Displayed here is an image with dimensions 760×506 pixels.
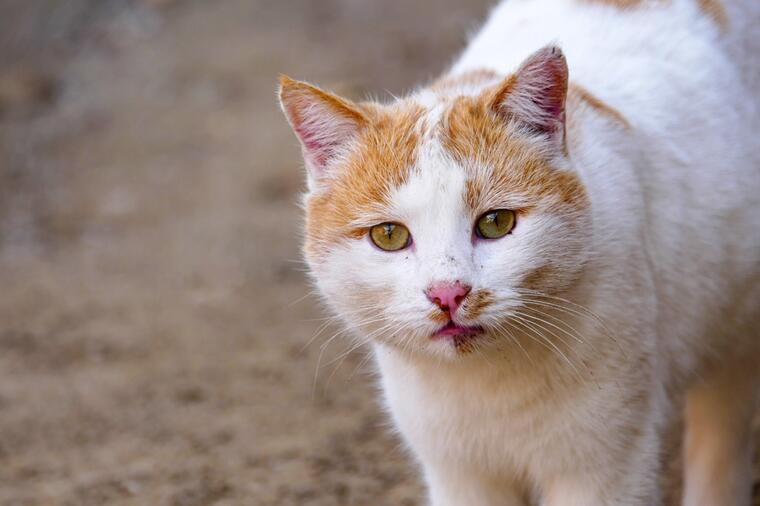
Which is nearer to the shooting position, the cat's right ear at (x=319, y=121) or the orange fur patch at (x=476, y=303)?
A: the orange fur patch at (x=476, y=303)

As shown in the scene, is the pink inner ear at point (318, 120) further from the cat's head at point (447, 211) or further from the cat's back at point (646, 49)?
the cat's back at point (646, 49)

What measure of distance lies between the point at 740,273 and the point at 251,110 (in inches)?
187

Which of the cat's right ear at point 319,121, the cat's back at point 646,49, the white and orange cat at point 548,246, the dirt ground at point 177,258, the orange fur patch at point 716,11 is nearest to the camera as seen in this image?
the white and orange cat at point 548,246

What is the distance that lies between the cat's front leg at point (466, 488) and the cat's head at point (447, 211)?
0.46 m

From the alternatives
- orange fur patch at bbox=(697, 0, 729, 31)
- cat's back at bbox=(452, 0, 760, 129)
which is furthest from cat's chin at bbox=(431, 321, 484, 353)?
orange fur patch at bbox=(697, 0, 729, 31)

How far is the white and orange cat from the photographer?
2303 millimetres

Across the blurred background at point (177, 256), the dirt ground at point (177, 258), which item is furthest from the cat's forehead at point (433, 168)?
the blurred background at point (177, 256)

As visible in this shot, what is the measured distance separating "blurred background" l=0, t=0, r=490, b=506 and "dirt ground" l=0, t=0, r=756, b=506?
0.04 feet

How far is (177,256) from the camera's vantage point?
593 cm

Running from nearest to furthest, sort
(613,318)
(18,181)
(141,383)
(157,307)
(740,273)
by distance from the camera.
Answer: (613,318) → (740,273) → (141,383) → (157,307) → (18,181)

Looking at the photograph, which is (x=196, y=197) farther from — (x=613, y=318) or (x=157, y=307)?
(x=613, y=318)

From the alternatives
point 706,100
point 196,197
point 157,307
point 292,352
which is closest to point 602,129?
point 706,100

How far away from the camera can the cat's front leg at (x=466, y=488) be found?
8.77 feet

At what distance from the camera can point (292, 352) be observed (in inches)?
189
